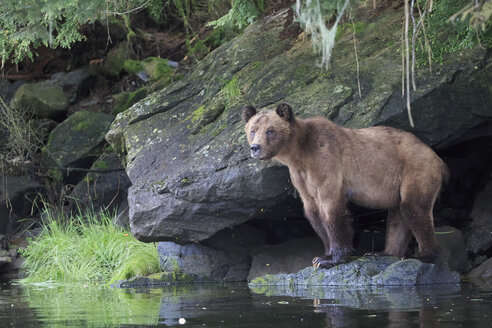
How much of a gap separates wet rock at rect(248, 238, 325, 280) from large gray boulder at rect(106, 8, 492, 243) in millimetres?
500

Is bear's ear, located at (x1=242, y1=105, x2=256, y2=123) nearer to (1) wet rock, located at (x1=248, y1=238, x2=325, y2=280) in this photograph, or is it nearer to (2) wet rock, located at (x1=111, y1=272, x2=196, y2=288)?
(1) wet rock, located at (x1=248, y1=238, x2=325, y2=280)

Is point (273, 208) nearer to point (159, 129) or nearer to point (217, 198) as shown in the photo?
point (217, 198)

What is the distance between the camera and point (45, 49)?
1789 centimetres

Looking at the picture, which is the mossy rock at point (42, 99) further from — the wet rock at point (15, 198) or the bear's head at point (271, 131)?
the bear's head at point (271, 131)

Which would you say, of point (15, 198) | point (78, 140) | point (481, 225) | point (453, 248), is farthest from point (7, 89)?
point (481, 225)

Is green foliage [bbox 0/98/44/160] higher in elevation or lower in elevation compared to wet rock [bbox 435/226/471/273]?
higher

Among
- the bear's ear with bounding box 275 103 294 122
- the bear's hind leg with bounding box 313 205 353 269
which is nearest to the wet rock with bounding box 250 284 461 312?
the bear's hind leg with bounding box 313 205 353 269

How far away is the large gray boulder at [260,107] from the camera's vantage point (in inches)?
396

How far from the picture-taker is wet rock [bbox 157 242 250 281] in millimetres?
11188

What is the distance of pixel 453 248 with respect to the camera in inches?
423

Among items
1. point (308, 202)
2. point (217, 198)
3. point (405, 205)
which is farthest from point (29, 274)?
point (405, 205)

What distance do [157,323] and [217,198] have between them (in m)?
3.76

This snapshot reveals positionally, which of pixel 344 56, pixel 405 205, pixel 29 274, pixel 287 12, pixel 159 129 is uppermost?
pixel 287 12

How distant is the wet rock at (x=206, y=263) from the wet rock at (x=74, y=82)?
7.42 m
